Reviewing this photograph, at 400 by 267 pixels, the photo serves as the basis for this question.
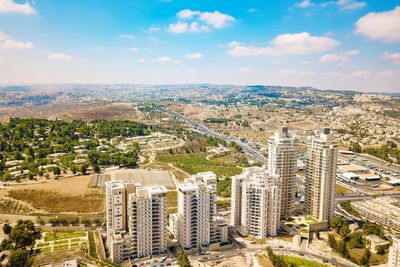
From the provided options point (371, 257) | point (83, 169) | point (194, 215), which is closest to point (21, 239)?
point (194, 215)

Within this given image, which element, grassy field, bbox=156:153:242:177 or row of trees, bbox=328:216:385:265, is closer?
row of trees, bbox=328:216:385:265

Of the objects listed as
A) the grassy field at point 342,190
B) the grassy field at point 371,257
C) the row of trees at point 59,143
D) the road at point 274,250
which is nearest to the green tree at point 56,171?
the row of trees at point 59,143

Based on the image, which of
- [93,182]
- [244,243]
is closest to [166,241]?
[244,243]

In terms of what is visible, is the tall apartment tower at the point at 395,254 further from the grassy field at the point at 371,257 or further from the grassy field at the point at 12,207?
the grassy field at the point at 12,207

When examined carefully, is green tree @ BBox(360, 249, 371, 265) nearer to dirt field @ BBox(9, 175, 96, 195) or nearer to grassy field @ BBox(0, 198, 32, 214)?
dirt field @ BBox(9, 175, 96, 195)

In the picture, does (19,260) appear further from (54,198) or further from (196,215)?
(54,198)

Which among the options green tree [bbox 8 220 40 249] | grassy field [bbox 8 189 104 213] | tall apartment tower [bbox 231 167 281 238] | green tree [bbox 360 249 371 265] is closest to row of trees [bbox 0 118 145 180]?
grassy field [bbox 8 189 104 213]

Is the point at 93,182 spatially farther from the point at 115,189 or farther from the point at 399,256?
the point at 399,256
